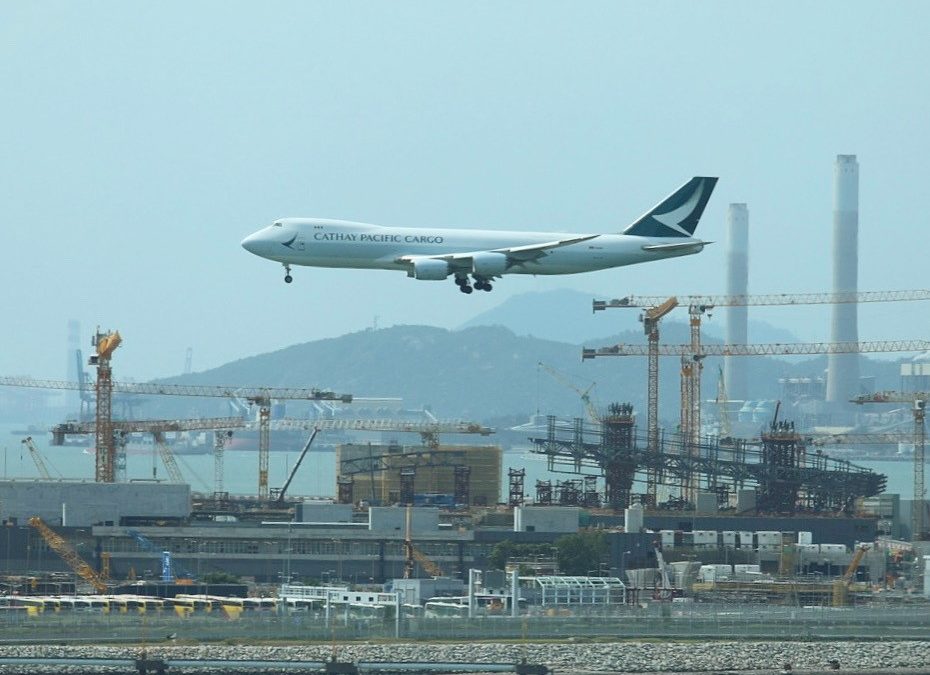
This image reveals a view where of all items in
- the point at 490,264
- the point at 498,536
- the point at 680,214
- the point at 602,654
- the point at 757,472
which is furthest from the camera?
the point at 757,472

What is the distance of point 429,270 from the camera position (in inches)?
3890

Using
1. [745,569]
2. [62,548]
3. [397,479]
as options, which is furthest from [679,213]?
[397,479]

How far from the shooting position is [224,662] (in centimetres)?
7525

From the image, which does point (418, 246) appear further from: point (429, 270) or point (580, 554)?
point (580, 554)

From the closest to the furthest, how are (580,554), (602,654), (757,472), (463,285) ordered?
(602,654), (463,285), (580,554), (757,472)

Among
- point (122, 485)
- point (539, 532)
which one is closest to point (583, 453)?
point (539, 532)

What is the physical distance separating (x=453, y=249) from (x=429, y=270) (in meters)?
3.34

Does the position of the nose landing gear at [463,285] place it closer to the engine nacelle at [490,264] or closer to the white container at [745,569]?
the engine nacelle at [490,264]

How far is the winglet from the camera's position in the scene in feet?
353

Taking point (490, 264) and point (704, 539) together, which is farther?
point (704, 539)

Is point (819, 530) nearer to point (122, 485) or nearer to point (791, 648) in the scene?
point (122, 485)

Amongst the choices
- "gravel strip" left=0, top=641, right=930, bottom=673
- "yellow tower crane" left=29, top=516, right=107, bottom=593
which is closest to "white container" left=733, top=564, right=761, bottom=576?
"gravel strip" left=0, top=641, right=930, bottom=673

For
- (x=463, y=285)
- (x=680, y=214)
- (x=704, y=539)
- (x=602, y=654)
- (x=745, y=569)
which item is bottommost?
(x=602, y=654)

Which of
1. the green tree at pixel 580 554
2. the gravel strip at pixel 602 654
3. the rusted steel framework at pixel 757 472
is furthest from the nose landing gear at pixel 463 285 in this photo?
the rusted steel framework at pixel 757 472
